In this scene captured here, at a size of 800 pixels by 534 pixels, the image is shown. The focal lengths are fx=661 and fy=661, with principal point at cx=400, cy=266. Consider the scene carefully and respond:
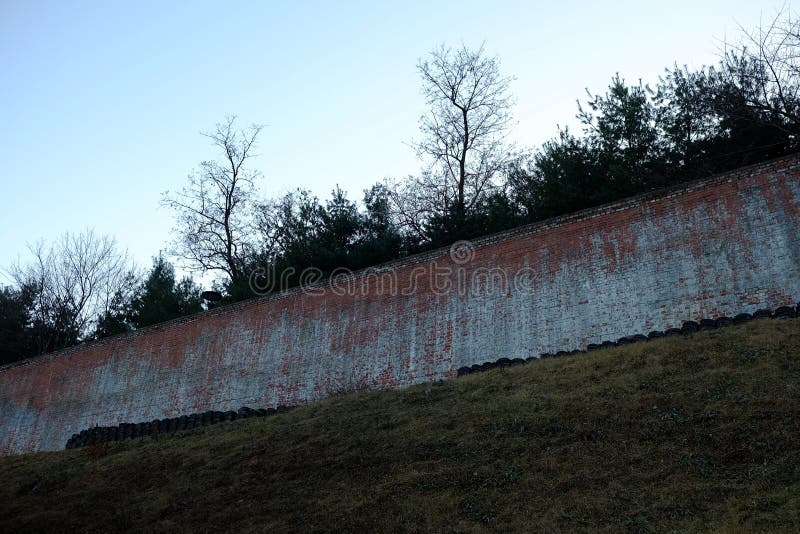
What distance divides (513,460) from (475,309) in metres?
7.08

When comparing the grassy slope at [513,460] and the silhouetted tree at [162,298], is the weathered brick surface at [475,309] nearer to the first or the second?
the grassy slope at [513,460]

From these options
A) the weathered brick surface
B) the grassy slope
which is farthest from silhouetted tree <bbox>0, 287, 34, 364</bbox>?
the grassy slope

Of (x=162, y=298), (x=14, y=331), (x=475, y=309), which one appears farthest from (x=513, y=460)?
(x=14, y=331)

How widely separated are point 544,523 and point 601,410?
9.37 ft

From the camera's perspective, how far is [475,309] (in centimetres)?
1514

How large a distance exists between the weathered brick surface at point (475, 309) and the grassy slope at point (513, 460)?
1.64 meters

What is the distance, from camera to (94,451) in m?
15.1

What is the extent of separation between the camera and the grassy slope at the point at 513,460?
6629 millimetres

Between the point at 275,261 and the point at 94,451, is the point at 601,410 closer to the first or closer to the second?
the point at 94,451

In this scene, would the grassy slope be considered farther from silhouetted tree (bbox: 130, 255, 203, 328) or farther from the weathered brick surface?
silhouetted tree (bbox: 130, 255, 203, 328)

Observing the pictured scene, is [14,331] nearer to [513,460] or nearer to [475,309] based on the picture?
[475,309]

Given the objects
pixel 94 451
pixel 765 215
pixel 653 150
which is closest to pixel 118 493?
pixel 94 451

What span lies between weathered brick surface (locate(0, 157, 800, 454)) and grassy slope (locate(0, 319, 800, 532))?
1.64 metres

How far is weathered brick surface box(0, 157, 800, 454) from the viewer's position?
1233cm
